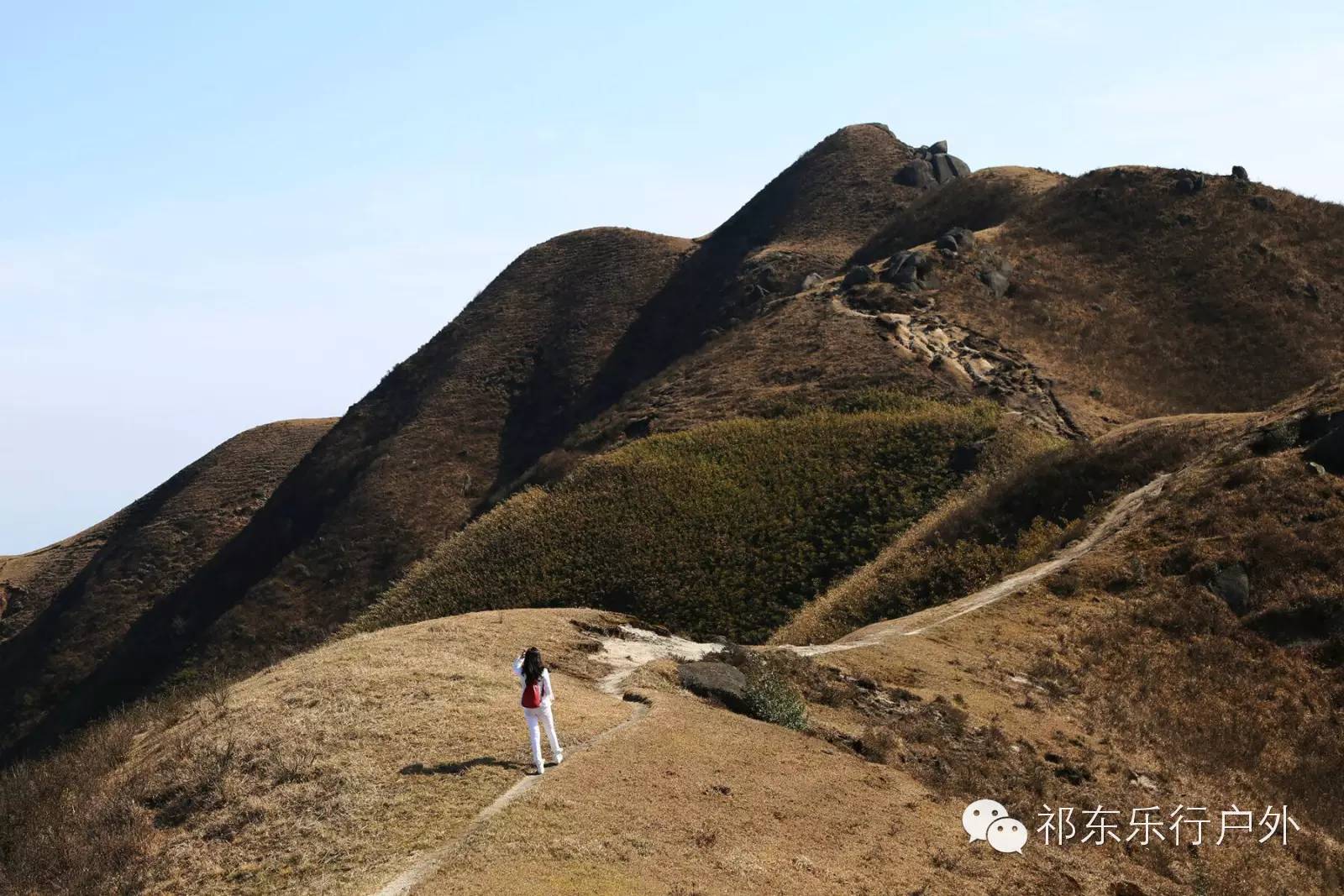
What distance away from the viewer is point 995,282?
72062 millimetres

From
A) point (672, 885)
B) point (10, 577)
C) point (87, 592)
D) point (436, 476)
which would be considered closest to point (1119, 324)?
point (436, 476)

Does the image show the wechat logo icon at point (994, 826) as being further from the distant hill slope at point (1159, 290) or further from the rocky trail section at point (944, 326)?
the distant hill slope at point (1159, 290)

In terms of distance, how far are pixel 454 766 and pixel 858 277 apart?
6230 cm

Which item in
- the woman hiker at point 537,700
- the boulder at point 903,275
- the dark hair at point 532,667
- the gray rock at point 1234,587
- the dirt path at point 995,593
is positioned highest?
the boulder at point 903,275

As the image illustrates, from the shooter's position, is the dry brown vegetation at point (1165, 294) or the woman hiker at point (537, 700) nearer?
the woman hiker at point (537, 700)

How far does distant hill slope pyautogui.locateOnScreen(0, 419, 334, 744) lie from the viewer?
80312mm

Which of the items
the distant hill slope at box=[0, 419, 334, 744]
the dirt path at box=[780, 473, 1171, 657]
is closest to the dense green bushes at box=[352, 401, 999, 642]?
the dirt path at box=[780, 473, 1171, 657]

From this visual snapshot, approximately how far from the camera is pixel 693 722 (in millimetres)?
19375

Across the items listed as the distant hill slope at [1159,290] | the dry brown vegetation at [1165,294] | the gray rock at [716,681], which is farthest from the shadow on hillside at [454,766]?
the dry brown vegetation at [1165,294]

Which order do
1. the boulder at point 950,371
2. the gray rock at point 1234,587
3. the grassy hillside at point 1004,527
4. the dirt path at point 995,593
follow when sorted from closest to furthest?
1. the gray rock at point 1234,587
2. the dirt path at point 995,593
3. the grassy hillside at point 1004,527
4. the boulder at point 950,371

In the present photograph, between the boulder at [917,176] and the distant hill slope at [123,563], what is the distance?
61.8 metres

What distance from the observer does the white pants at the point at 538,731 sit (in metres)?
16.2

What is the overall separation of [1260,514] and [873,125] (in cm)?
10088

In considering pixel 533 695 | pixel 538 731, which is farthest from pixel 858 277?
pixel 533 695
